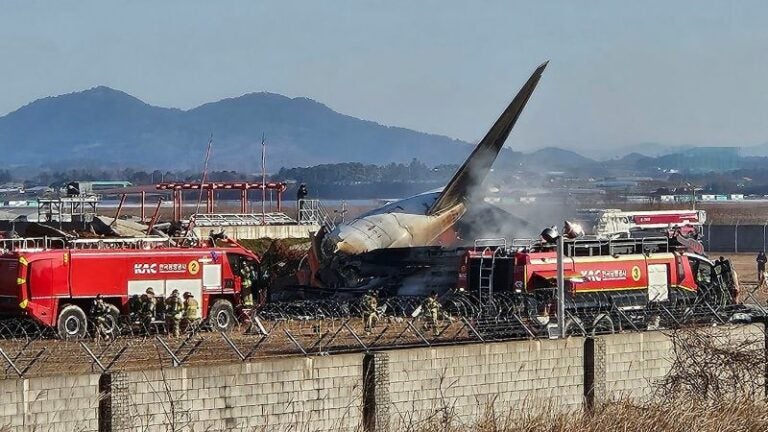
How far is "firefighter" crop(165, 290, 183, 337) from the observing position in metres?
33.8

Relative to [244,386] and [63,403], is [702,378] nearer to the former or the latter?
[244,386]

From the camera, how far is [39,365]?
83.7ft

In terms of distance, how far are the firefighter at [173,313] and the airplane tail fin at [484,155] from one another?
1899 centimetres

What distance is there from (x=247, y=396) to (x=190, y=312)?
16.5 meters

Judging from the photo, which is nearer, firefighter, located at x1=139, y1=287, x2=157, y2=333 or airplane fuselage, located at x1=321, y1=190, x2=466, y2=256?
firefighter, located at x1=139, y1=287, x2=157, y2=333

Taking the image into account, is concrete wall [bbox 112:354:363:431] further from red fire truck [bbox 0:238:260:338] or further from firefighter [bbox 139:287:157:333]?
firefighter [bbox 139:287:157:333]

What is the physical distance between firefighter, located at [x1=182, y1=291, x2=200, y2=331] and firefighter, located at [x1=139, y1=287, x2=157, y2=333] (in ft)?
2.43

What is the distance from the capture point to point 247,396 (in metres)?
18.7

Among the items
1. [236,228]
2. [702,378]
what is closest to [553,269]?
[702,378]

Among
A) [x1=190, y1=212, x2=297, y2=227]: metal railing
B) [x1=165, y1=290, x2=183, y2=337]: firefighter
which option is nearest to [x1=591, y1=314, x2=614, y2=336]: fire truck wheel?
[x1=165, y1=290, x2=183, y2=337]: firefighter

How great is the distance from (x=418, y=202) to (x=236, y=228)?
10.7 meters

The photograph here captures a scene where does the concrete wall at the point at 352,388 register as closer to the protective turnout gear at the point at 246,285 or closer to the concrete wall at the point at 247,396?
the concrete wall at the point at 247,396

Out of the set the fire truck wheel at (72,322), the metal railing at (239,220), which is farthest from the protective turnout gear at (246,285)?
the metal railing at (239,220)

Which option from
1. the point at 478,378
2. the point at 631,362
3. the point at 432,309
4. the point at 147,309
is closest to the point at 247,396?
the point at 478,378
